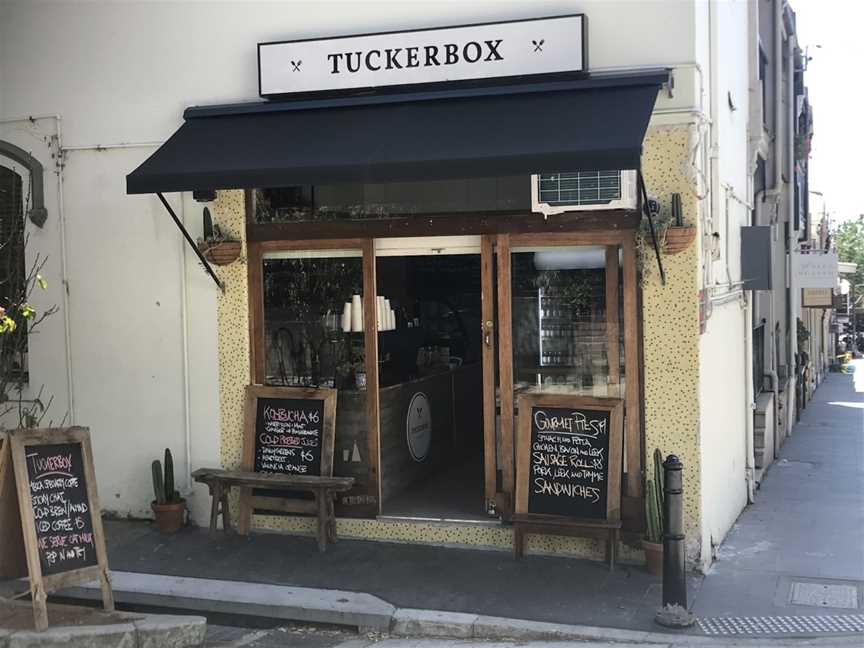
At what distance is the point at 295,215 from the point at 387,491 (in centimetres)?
247

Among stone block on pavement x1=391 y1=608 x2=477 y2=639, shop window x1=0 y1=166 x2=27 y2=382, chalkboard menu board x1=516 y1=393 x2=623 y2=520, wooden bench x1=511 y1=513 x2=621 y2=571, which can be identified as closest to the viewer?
stone block on pavement x1=391 y1=608 x2=477 y2=639

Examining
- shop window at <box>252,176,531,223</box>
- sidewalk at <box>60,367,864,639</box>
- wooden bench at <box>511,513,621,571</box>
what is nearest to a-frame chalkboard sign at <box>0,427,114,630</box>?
sidewalk at <box>60,367,864,639</box>

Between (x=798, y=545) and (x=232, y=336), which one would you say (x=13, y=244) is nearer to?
(x=232, y=336)

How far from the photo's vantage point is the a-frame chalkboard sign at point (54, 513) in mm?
5469

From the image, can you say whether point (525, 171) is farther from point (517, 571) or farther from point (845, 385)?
point (845, 385)

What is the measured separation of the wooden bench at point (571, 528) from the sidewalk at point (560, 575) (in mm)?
189

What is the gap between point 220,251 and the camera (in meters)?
7.59

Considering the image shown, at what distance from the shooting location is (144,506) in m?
8.16

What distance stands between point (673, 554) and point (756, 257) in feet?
15.6

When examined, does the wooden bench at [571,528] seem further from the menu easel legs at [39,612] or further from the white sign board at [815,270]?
the white sign board at [815,270]

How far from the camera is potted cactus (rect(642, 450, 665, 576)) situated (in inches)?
253

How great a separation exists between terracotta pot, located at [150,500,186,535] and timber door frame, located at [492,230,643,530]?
2736mm

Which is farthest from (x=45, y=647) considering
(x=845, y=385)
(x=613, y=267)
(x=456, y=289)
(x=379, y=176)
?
(x=845, y=385)

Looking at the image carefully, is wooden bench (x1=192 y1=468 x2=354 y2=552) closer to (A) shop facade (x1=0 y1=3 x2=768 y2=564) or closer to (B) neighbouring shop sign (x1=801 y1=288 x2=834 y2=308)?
(A) shop facade (x1=0 y1=3 x2=768 y2=564)
